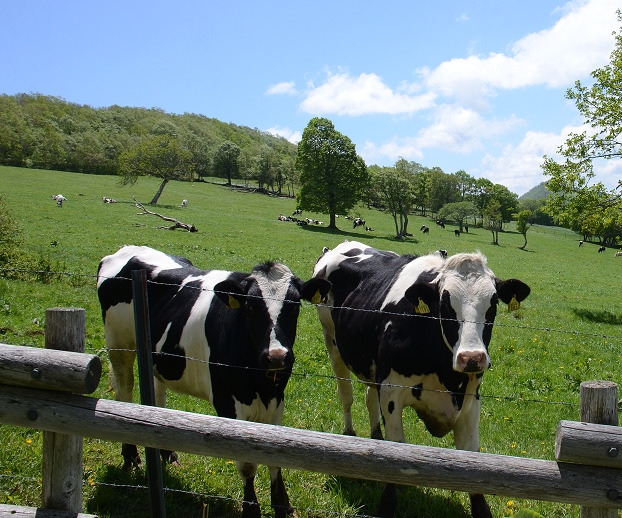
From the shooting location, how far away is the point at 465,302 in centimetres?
437

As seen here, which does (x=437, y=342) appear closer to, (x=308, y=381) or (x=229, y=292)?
(x=229, y=292)

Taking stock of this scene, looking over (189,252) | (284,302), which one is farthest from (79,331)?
(189,252)

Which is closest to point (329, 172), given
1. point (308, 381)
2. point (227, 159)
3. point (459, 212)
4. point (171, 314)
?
point (459, 212)

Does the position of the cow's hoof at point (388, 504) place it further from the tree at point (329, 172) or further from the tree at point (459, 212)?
the tree at point (459, 212)

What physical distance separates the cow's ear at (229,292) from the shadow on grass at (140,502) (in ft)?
5.75

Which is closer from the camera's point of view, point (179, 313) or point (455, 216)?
point (179, 313)

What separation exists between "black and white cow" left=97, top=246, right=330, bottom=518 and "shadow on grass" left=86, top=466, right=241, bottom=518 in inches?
14.1

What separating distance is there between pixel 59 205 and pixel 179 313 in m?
34.3

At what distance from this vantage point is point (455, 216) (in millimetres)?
71250

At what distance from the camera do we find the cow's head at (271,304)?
14.0 ft

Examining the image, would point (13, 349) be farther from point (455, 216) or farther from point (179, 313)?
point (455, 216)

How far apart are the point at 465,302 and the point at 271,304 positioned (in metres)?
1.77

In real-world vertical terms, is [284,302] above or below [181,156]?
below

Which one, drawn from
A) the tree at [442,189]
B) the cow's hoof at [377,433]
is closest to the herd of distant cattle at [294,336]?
the cow's hoof at [377,433]
